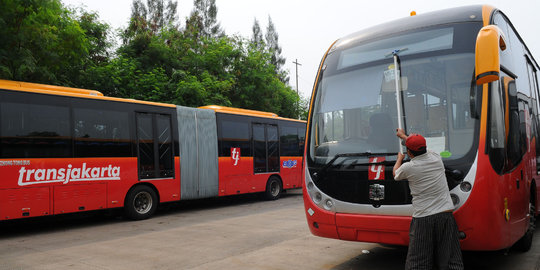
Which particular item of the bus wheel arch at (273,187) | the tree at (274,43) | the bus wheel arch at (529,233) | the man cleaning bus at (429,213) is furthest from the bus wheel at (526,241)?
the tree at (274,43)

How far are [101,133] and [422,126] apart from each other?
8.02 m

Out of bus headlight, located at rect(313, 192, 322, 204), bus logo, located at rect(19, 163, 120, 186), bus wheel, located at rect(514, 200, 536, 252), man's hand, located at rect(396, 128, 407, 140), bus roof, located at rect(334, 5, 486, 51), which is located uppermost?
bus roof, located at rect(334, 5, 486, 51)

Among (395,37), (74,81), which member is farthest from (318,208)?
(74,81)

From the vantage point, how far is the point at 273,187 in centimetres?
1596

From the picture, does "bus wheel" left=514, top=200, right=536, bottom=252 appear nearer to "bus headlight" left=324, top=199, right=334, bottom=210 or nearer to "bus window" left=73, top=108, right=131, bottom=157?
"bus headlight" left=324, top=199, right=334, bottom=210

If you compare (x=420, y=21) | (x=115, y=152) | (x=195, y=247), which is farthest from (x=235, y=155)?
(x=420, y=21)

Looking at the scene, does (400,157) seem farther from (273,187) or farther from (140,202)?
(273,187)

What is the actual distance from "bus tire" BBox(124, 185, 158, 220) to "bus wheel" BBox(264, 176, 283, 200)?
4972 millimetres

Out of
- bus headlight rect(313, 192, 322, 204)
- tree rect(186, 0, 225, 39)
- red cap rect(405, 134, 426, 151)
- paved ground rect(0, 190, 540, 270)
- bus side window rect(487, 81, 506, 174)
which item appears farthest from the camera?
tree rect(186, 0, 225, 39)

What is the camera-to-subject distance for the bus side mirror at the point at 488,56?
4148 mm

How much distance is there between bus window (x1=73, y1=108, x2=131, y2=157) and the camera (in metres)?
9.95

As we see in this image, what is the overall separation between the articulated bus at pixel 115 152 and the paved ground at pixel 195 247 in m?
0.77

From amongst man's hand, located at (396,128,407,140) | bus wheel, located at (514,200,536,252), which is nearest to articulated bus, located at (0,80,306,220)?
man's hand, located at (396,128,407,140)

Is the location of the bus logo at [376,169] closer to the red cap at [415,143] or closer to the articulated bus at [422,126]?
the articulated bus at [422,126]
